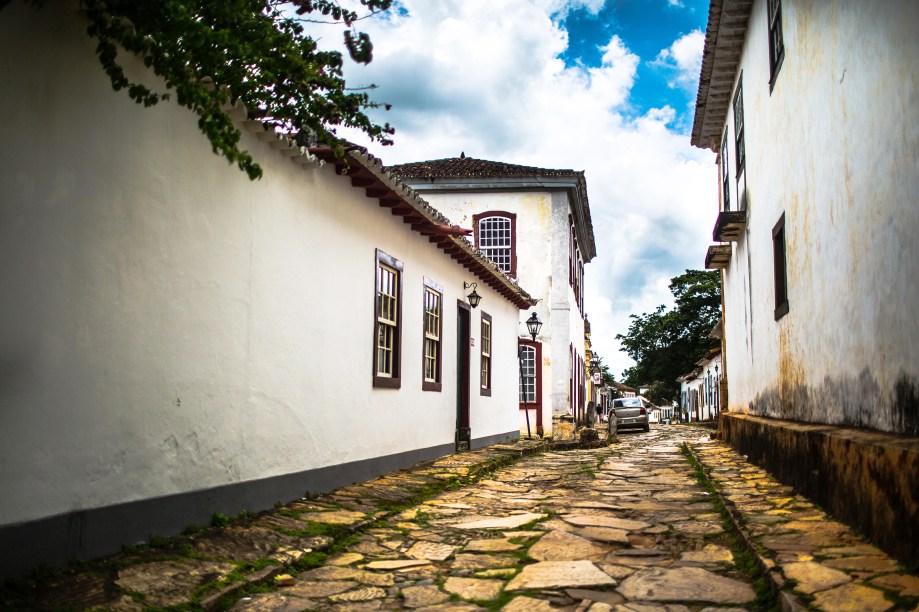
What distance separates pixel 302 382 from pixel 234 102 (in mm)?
2858

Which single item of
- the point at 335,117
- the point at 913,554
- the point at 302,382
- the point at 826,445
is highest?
the point at 335,117

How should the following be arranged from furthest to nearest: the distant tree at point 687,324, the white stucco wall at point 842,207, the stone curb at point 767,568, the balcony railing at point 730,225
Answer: the distant tree at point 687,324, the balcony railing at point 730,225, the white stucco wall at point 842,207, the stone curb at point 767,568

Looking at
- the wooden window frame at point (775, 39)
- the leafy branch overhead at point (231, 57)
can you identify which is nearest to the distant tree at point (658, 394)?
the wooden window frame at point (775, 39)

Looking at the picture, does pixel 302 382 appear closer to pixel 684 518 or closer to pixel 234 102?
pixel 234 102

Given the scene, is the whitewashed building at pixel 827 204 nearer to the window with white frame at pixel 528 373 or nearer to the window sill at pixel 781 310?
the window sill at pixel 781 310

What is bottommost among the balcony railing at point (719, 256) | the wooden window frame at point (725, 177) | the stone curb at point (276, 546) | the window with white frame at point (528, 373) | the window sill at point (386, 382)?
the stone curb at point (276, 546)

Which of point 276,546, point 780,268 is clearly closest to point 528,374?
point 780,268

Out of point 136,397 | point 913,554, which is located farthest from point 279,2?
point 913,554

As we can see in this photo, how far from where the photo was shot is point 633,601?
455cm

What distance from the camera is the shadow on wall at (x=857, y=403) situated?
17.9 ft

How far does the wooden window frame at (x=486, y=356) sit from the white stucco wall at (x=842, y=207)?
5799 millimetres

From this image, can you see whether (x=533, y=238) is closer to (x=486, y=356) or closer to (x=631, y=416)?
(x=486, y=356)

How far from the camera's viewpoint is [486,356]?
53.5 ft

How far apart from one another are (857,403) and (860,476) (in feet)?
4.16
